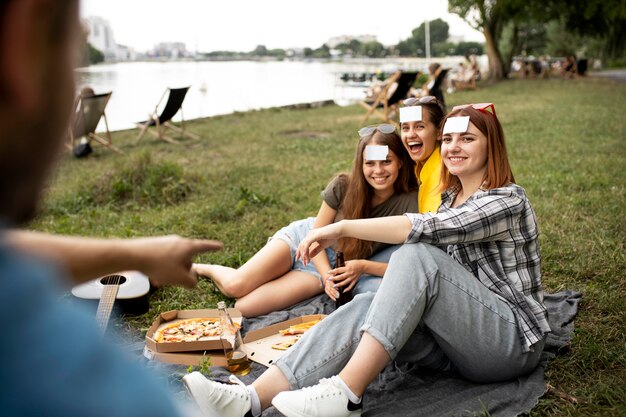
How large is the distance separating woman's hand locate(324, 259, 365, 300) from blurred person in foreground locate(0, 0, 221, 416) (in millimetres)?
2861

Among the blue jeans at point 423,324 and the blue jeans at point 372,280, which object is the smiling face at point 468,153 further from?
the blue jeans at point 372,280

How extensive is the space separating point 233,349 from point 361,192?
1.11m

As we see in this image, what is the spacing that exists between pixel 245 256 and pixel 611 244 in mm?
2507

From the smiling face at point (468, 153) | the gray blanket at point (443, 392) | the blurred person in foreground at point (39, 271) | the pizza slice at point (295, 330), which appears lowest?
the gray blanket at point (443, 392)

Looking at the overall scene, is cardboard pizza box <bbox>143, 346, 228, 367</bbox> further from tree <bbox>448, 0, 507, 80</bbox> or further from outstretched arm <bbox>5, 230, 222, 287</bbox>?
tree <bbox>448, 0, 507, 80</bbox>

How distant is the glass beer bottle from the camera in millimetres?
3093

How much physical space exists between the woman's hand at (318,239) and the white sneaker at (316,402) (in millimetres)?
623

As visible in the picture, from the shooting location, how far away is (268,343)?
331cm

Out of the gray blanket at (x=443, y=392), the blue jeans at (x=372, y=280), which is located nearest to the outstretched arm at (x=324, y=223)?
the blue jeans at (x=372, y=280)

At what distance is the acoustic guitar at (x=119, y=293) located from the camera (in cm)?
356

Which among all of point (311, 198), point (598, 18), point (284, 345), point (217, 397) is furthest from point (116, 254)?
point (598, 18)

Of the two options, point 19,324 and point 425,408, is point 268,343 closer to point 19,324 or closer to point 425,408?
point 425,408

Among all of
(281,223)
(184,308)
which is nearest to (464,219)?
(184,308)

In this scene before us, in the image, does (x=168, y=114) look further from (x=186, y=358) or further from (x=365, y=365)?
(x=365, y=365)
